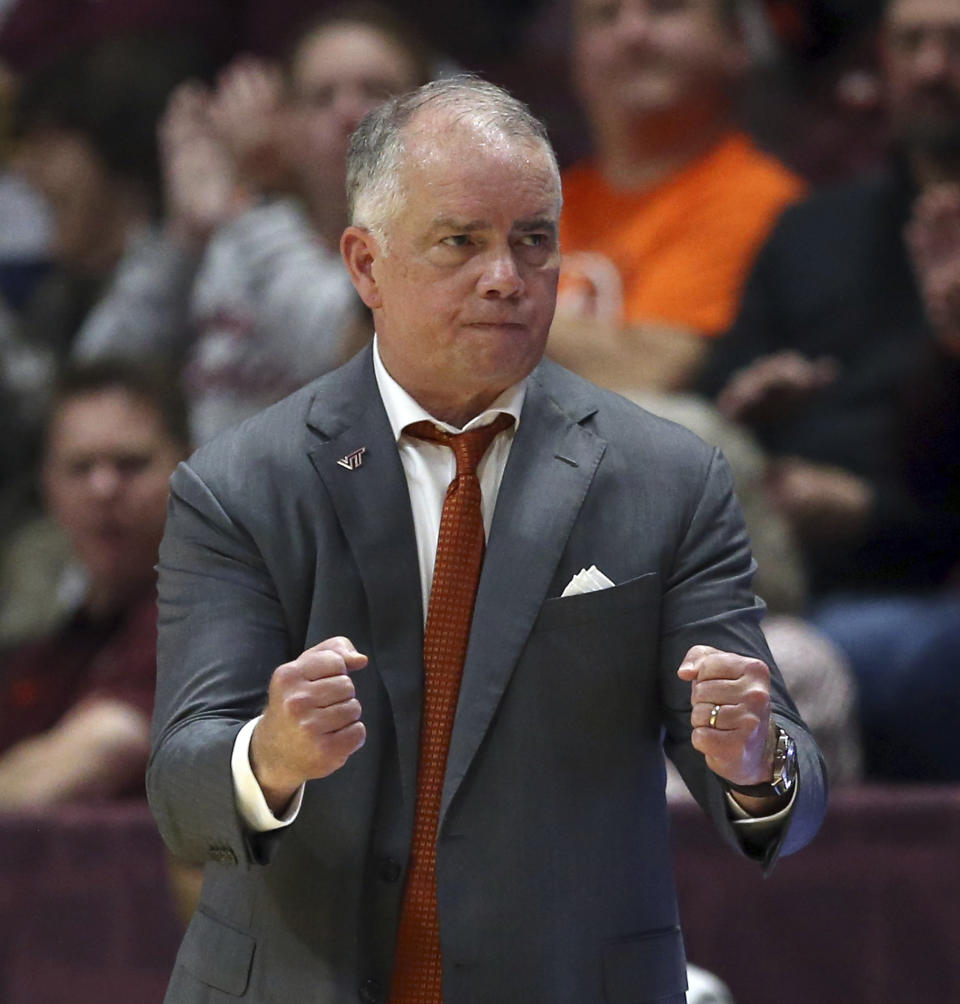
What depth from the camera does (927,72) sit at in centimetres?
475

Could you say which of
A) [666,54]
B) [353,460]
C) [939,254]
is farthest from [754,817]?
[666,54]

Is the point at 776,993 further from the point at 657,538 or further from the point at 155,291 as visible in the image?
the point at 155,291

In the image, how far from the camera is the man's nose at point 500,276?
192 centimetres

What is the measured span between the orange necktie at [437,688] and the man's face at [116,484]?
2728 millimetres

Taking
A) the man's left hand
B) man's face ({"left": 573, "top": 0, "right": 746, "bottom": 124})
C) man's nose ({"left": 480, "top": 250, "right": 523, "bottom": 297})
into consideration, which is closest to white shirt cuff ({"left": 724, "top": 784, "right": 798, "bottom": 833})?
the man's left hand

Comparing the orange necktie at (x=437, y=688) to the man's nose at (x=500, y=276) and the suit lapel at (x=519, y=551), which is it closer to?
the suit lapel at (x=519, y=551)

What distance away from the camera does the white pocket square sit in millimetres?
1967

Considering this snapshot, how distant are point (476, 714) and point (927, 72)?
3367 millimetres

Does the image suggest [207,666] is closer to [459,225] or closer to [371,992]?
[371,992]

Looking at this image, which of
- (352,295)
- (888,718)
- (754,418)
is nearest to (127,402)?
(352,295)

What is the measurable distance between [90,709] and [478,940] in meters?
2.54

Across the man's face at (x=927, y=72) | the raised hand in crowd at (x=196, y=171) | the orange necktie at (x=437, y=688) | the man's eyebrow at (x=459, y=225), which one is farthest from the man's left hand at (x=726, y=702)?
the raised hand in crowd at (x=196, y=171)

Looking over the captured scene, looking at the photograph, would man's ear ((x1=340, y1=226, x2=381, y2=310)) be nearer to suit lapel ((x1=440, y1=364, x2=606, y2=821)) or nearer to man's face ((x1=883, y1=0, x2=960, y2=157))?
suit lapel ((x1=440, y1=364, x2=606, y2=821))

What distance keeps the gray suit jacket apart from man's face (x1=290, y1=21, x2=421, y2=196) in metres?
3.15
